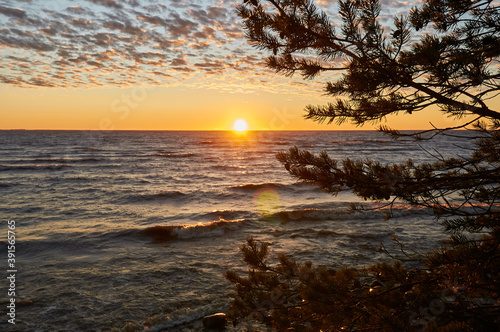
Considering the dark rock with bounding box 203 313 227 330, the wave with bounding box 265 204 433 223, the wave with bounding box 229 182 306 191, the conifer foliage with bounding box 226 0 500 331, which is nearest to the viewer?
the conifer foliage with bounding box 226 0 500 331

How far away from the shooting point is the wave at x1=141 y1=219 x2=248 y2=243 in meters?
11.7

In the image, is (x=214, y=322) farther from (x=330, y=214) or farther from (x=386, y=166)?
(x=330, y=214)

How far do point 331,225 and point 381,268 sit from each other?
29.5 feet

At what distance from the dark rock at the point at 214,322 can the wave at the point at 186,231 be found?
5856 millimetres

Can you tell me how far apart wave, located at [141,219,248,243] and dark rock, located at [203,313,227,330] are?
19.2 ft

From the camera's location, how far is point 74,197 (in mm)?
18531

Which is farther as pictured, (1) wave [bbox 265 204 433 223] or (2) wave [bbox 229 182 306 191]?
(2) wave [bbox 229 182 306 191]

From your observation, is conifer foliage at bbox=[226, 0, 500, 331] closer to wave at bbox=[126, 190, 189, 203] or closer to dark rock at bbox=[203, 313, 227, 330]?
dark rock at bbox=[203, 313, 227, 330]

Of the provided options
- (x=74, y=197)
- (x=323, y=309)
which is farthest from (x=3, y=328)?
(x=74, y=197)

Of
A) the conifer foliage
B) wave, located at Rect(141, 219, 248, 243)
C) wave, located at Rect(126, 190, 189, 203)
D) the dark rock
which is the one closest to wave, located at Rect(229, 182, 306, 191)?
wave, located at Rect(126, 190, 189, 203)

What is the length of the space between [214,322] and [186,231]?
657 cm

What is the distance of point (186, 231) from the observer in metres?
12.1

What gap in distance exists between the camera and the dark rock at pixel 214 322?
577 centimetres

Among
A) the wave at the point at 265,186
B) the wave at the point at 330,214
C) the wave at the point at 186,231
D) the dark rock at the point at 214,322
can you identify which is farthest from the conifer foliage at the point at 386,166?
the wave at the point at 265,186
